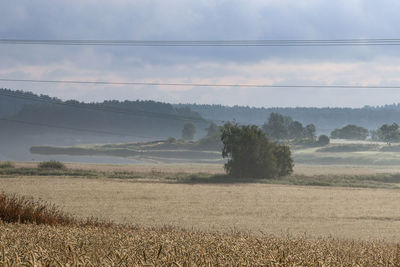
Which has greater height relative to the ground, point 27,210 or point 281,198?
point 27,210

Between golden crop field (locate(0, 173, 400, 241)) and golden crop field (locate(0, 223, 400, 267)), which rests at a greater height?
golden crop field (locate(0, 223, 400, 267))

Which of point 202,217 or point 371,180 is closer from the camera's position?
point 202,217

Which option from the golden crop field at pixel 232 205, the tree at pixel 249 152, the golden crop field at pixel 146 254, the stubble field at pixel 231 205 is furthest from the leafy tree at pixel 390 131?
the golden crop field at pixel 146 254

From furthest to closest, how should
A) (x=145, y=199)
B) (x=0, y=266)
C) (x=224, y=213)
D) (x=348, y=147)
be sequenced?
(x=348, y=147)
(x=145, y=199)
(x=224, y=213)
(x=0, y=266)

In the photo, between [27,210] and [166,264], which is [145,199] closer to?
[27,210]

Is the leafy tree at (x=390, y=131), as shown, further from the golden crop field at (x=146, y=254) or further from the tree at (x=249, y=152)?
the golden crop field at (x=146, y=254)

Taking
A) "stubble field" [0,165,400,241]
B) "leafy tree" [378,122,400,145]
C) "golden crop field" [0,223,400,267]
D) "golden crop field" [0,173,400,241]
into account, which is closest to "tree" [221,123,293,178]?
"stubble field" [0,165,400,241]

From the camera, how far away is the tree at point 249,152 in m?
56.6

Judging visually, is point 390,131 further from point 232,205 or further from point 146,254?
point 146,254

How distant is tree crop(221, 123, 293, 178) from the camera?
56.6 m

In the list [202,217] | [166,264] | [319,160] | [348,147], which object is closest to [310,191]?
[202,217]

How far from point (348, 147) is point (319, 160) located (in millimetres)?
19543

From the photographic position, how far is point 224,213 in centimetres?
3225

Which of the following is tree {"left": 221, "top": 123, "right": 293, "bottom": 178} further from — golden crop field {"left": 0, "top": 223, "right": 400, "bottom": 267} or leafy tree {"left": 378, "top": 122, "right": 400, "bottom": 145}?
leafy tree {"left": 378, "top": 122, "right": 400, "bottom": 145}
